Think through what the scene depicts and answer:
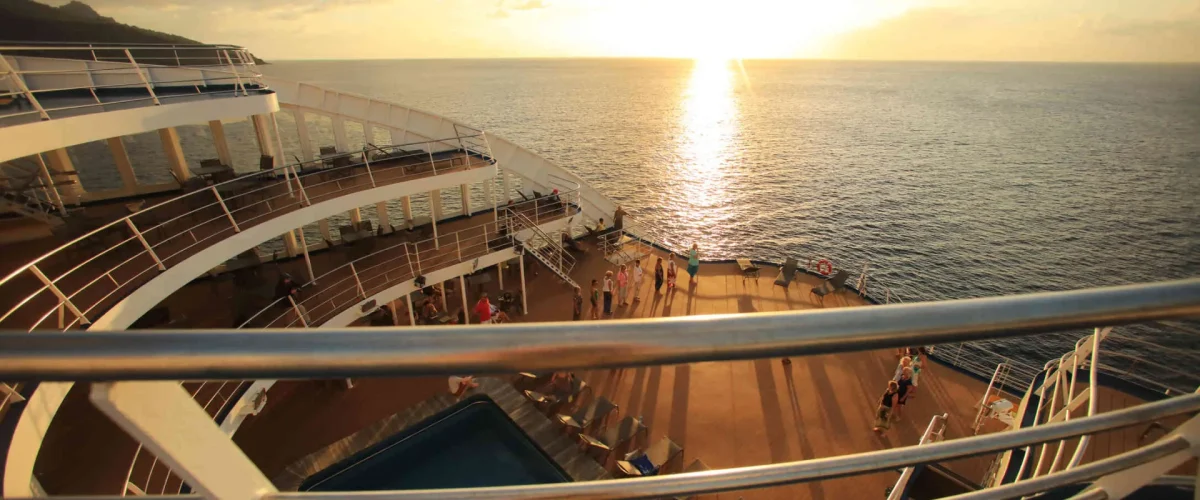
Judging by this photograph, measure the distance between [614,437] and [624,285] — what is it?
19.4 ft

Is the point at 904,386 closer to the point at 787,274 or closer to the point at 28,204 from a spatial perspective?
the point at 787,274

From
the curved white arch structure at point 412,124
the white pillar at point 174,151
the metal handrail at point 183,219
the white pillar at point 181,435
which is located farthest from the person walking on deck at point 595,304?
the white pillar at point 181,435

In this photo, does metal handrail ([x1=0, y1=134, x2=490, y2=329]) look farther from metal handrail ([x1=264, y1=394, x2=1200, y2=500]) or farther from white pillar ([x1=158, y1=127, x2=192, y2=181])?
metal handrail ([x1=264, y1=394, x2=1200, y2=500])

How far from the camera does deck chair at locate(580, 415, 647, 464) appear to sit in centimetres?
1001

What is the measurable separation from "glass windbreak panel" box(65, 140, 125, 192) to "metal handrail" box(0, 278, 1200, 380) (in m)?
39.3

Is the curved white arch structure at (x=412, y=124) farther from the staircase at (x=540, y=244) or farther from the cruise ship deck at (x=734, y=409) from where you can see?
the cruise ship deck at (x=734, y=409)

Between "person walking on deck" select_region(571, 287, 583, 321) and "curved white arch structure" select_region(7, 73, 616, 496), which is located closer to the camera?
"curved white arch structure" select_region(7, 73, 616, 496)

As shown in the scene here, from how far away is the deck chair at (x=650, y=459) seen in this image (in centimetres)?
939

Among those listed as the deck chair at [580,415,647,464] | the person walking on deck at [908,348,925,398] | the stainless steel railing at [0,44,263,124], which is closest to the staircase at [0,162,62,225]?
the stainless steel railing at [0,44,263,124]

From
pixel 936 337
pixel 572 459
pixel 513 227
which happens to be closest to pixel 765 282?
pixel 513 227

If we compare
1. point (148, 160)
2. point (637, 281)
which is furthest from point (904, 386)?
point (148, 160)

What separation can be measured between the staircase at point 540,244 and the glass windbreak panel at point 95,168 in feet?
92.1

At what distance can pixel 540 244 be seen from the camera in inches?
647

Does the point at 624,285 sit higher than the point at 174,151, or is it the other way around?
the point at 174,151
